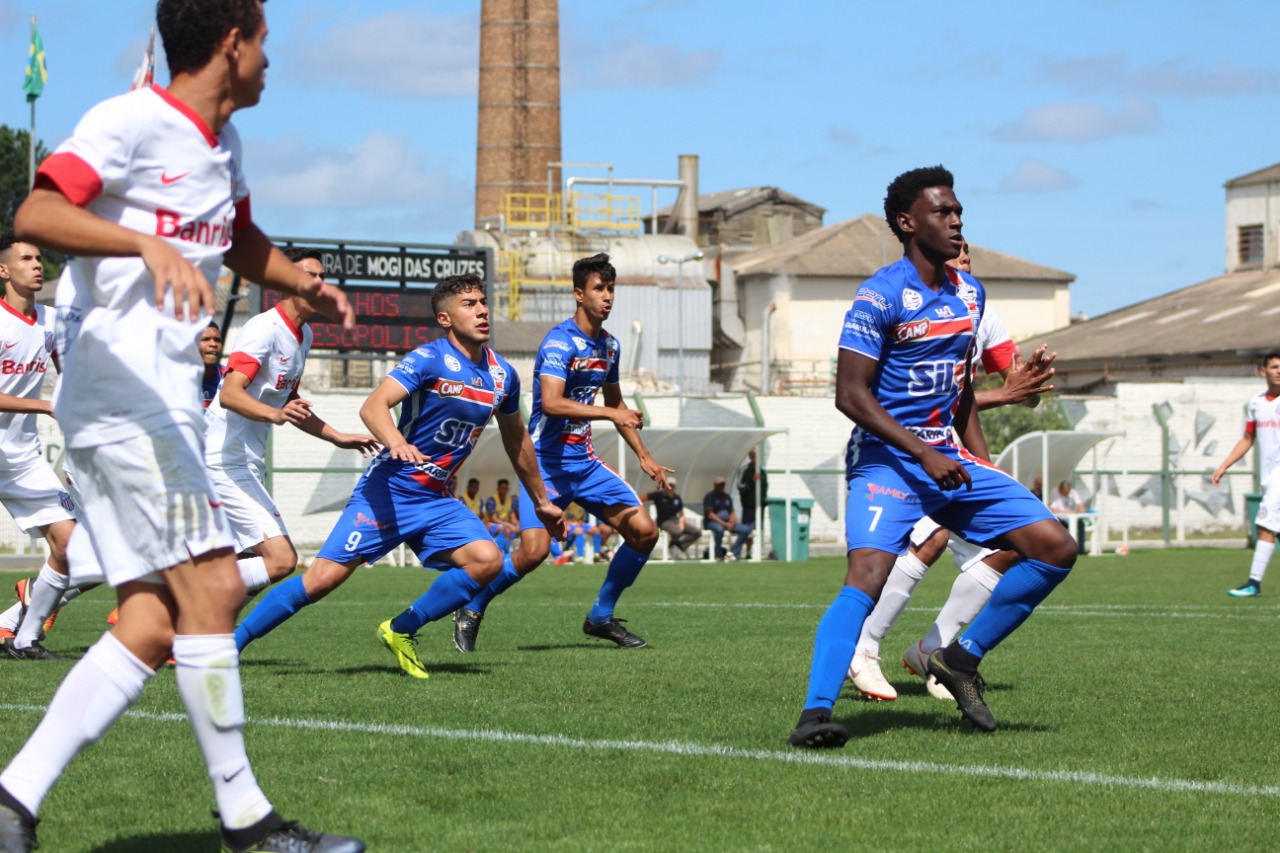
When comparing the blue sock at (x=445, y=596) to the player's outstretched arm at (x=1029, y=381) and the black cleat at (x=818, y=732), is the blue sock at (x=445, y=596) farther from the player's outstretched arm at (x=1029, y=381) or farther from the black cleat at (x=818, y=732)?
the black cleat at (x=818, y=732)

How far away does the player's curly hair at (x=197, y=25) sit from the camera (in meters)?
4.12

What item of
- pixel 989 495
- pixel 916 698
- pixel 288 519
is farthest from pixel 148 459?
pixel 288 519

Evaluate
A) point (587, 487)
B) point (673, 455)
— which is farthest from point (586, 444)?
point (673, 455)

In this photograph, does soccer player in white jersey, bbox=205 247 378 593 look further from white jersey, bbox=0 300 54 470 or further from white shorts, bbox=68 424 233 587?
white shorts, bbox=68 424 233 587

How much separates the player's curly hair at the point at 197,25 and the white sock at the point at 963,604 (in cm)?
466

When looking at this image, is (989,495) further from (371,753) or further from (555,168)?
(555,168)

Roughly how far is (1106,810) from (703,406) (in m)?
26.5

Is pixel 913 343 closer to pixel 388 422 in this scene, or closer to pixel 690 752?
pixel 690 752

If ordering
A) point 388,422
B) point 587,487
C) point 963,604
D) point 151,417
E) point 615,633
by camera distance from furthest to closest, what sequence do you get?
1. point 587,487
2. point 615,633
3. point 388,422
4. point 963,604
5. point 151,417

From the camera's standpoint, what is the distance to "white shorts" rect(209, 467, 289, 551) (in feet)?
30.3

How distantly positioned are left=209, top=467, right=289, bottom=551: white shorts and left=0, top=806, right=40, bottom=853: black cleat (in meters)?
5.24

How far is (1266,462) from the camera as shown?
58.3 feet

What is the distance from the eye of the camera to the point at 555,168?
6762 cm

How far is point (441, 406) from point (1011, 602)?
3.64 metres
